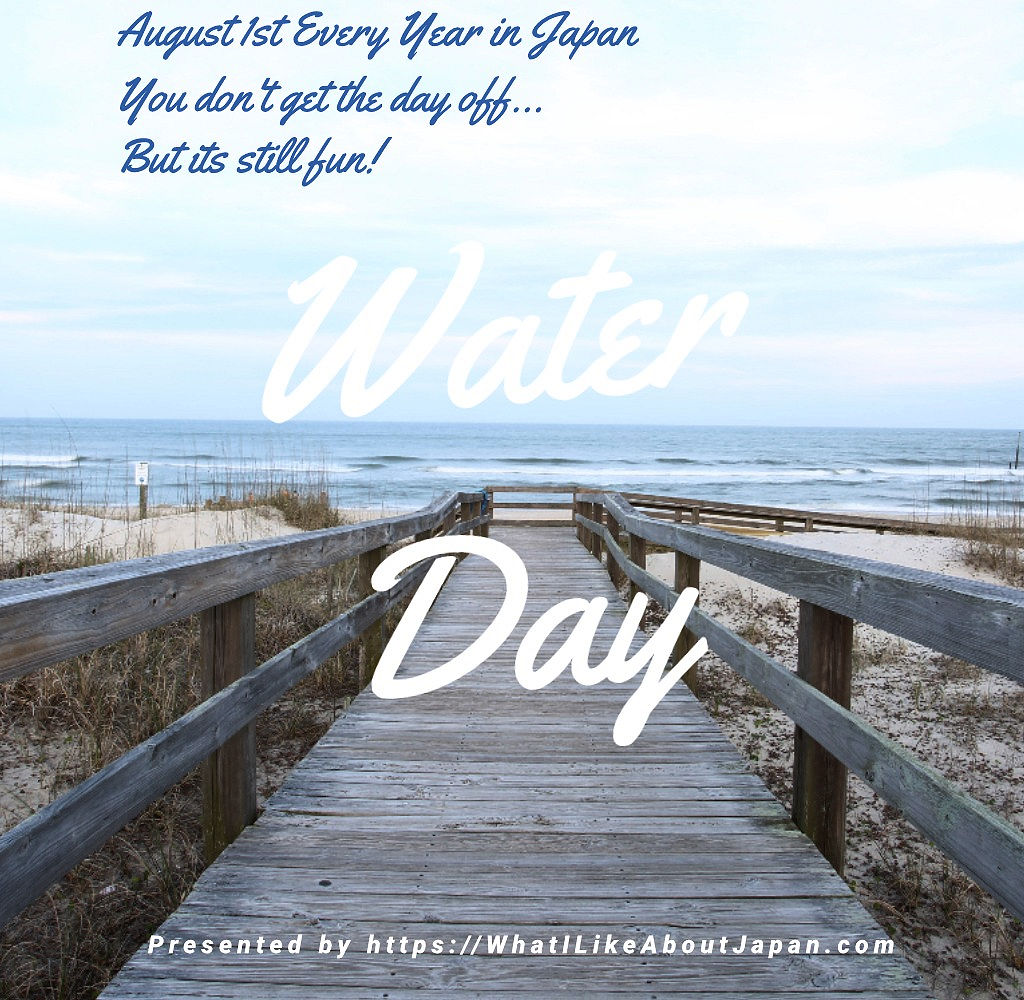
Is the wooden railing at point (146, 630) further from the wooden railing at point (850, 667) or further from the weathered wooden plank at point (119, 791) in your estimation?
the wooden railing at point (850, 667)

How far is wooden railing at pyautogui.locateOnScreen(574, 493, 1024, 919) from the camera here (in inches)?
62.5

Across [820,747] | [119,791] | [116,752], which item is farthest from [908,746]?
[119,791]

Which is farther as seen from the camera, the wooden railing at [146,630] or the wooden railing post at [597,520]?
the wooden railing post at [597,520]

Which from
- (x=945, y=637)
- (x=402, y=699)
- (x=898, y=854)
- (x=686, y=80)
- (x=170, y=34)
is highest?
(x=686, y=80)

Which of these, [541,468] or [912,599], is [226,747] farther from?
[541,468]

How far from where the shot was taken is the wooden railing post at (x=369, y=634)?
16.9ft

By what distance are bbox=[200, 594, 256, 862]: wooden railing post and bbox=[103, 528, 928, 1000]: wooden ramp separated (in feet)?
0.35

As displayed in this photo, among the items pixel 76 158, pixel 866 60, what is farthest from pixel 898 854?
pixel 76 158

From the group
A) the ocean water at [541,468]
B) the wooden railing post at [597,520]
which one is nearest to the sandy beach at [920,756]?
the wooden railing post at [597,520]

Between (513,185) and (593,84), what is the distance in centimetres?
1166

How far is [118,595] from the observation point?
1941 millimetres

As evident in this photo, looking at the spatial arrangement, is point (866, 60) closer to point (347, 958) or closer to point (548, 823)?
point (548, 823)

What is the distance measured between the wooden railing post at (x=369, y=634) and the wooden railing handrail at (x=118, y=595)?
1.71 m

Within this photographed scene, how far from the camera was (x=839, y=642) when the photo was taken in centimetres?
262
